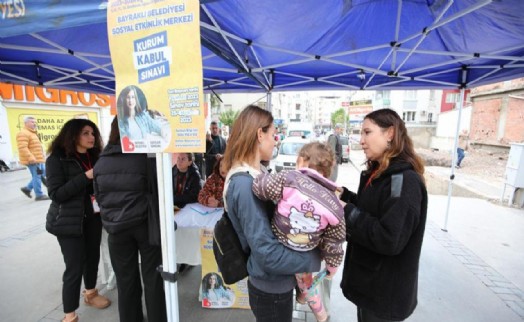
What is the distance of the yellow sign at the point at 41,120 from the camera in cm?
1012

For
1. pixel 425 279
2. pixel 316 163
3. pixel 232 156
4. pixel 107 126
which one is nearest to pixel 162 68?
pixel 232 156

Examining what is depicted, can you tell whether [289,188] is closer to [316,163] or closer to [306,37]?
[316,163]

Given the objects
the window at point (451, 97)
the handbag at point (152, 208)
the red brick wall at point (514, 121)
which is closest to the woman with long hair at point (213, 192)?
the handbag at point (152, 208)

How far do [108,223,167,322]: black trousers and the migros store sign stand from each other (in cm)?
933

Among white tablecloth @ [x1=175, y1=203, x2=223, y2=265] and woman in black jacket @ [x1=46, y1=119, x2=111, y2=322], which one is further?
white tablecloth @ [x1=175, y1=203, x2=223, y2=265]

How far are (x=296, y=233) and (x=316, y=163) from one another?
0.50m

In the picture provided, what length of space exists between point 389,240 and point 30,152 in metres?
7.85

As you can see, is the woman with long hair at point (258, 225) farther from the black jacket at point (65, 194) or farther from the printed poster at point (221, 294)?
the black jacket at point (65, 194)

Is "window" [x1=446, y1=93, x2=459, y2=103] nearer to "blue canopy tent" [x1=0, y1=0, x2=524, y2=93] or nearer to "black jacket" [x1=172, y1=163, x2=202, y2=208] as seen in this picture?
"blue canopy tent" [x1=0, y1=0, x2=524, y2=93]

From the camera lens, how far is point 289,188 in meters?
1.15

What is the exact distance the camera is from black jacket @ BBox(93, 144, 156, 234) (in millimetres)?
1800

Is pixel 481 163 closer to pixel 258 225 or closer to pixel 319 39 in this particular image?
pixel 319 39

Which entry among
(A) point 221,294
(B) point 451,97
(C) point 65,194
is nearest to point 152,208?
(C) point 65,194

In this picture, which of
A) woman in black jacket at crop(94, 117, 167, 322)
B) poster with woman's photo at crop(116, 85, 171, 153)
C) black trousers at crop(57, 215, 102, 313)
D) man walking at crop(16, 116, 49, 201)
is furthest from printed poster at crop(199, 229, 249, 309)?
man walking at crop(16, 116, 49, 201)
